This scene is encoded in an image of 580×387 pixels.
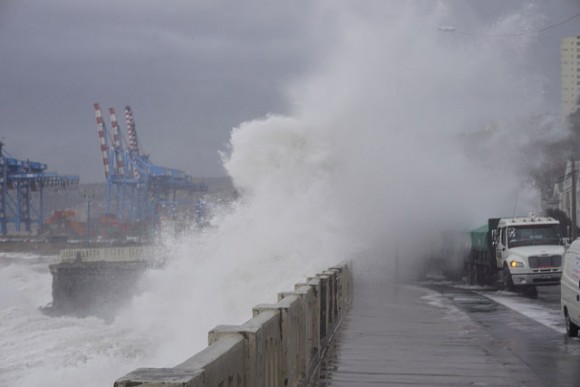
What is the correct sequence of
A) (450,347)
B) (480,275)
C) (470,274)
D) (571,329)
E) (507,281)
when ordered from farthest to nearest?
1. (470,274)
2. (480,275)
3. (507,281)
4. (571,329)
5. (450,347)

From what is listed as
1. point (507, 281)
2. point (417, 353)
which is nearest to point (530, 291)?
point (507, 281)

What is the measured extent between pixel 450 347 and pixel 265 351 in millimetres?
7300

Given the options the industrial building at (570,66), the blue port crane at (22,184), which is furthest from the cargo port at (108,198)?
the industrial building at (570,66)

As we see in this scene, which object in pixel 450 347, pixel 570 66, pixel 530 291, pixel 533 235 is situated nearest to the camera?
pixel 450 347

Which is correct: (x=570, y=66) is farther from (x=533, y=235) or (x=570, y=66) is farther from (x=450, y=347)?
(x=450, y=347)

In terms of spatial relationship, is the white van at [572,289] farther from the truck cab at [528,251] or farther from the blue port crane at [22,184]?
the blue port crane at [22,184]

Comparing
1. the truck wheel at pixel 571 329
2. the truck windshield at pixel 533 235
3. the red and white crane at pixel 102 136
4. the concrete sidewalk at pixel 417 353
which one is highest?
the red and white crane at pixel 102 136

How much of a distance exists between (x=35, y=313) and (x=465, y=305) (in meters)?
44.5

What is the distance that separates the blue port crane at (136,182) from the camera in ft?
421

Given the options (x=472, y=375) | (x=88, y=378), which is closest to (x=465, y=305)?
(x=88, y=378)

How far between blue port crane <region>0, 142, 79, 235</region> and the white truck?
9270cm

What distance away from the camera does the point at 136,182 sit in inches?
5049

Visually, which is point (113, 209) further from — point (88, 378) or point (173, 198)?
point (88, 378)

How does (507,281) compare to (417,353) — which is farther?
(507,281)
